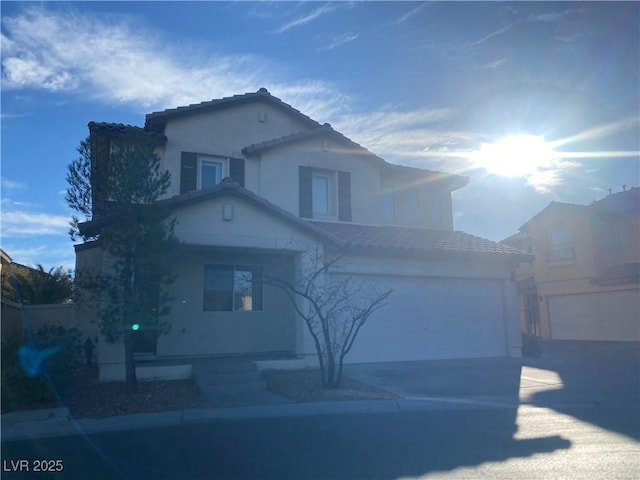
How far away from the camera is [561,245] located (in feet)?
91.6

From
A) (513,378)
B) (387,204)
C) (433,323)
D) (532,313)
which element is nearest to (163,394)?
(513,378)

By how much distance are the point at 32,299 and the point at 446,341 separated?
39.1 feet

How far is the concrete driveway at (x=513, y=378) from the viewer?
10719 millimetres

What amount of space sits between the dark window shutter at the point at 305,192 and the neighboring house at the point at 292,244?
1.3 inches

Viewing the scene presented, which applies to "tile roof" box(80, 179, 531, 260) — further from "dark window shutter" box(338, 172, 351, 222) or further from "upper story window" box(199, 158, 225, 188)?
"upper story window" box(199, 158, 225, 188)

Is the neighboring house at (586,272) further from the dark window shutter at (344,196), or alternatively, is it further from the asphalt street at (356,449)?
the asphalt street at (356,449)

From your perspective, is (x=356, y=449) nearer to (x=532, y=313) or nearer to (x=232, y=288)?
(x=232, y=288)

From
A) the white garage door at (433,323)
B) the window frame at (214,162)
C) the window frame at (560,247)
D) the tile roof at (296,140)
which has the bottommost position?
the white garage door at (433,323)

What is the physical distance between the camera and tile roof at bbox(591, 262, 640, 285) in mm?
23531

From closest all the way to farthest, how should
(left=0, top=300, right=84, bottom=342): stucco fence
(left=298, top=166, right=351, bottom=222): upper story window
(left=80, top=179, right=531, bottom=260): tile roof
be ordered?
(left=80, top=179, right=531, bottom=260): tile roof
(left=0, top=300, right=84, bottom=342): stucco fence
(left=298, top=166, right=351, bottom=222): upper story window

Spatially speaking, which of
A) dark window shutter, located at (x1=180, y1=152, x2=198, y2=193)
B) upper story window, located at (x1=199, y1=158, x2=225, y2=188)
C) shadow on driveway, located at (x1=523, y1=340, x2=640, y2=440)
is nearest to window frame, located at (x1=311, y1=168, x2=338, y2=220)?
upper story window, located at (x1=199, y1=158, x2=225, y2=188)

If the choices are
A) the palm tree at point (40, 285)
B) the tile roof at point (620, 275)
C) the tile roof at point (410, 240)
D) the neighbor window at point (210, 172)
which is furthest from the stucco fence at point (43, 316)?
the tile roof at point (620, 275)

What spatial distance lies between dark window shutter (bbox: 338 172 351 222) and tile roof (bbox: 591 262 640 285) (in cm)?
1388

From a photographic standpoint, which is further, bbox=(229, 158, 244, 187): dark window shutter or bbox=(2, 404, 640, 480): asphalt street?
bbox=(229, 158, 244, 187): dark window shutter
